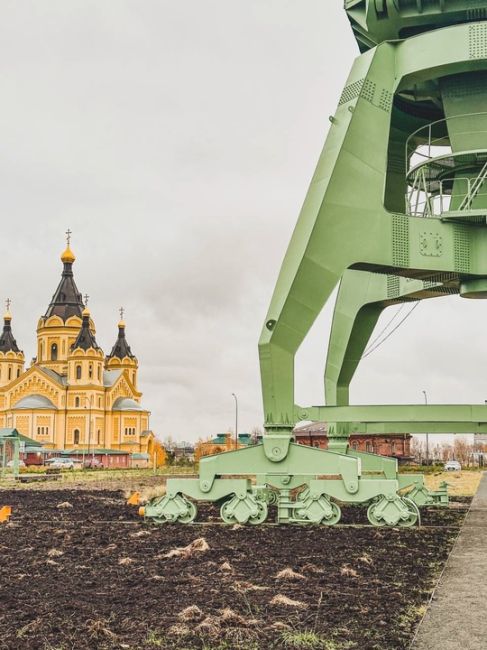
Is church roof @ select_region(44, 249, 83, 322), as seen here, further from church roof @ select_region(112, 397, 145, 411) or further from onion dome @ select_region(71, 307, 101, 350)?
church roof @ select_region(112, 397, 145, 411)

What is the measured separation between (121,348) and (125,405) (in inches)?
607

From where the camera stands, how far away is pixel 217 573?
378 inches

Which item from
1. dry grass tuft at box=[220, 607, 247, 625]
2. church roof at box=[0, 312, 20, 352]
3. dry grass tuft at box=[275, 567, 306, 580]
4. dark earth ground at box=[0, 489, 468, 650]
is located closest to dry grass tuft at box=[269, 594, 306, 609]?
dark earth ground at box=[0, 489, 468, 650]

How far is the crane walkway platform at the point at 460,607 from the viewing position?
6.19m

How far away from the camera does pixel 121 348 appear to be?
122 metres

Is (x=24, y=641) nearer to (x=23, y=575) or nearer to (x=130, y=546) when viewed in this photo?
(x=23, y=575)

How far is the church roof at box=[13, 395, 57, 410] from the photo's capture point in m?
102

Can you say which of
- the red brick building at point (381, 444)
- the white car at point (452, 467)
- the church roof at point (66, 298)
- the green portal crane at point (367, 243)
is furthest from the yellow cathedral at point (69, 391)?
the green portal crane at point (367, 243)

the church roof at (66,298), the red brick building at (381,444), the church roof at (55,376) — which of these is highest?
the church roof at (66,298)

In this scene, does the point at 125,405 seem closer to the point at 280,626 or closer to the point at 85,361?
the point at 85,361

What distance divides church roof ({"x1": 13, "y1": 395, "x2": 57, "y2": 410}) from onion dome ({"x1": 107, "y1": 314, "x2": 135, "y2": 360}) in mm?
18919

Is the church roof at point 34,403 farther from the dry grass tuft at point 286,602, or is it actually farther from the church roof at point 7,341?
the dry grass tuft at point 286,602

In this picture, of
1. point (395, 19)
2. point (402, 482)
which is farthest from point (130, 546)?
point (395, 19)

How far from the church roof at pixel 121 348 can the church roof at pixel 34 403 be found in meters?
18.9
